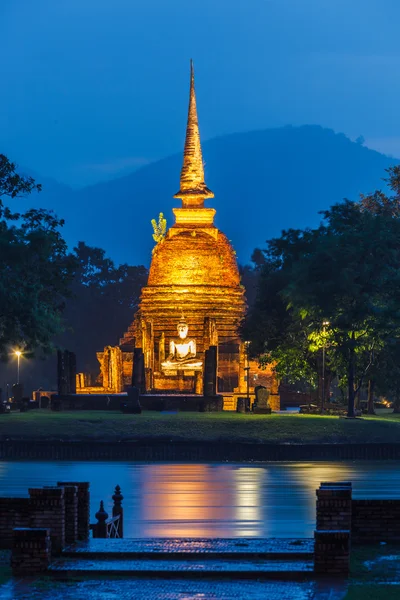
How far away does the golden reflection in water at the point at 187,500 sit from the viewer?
28453 millimetres

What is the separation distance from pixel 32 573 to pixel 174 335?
76.6m

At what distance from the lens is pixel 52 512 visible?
67.3 feet

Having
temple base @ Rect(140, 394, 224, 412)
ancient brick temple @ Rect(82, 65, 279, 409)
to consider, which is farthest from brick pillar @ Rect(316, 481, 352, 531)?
ancient brick temple @ Rect(82, 65, 279, 409)

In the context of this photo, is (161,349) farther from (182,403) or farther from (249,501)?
(249,501)

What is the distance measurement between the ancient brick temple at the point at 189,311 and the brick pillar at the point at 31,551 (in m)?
64.7

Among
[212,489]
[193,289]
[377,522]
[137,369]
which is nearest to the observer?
[377,522]

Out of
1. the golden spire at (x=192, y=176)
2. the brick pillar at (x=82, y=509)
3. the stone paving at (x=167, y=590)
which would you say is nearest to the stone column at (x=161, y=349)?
the golden spire at (x=192, y=176)

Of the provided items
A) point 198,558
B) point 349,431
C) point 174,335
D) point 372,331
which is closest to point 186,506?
point 198,558

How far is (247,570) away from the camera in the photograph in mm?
19141

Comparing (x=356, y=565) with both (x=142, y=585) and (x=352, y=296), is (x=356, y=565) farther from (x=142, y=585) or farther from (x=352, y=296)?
(x=352, y=296)

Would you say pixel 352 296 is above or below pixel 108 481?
above

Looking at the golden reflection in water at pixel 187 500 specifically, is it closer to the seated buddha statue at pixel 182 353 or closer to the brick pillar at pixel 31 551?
the brick pillar at pixel 31 551

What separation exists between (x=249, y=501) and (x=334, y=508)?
13.8 metres

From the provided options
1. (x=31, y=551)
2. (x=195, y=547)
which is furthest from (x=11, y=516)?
(x=31, y=551)
